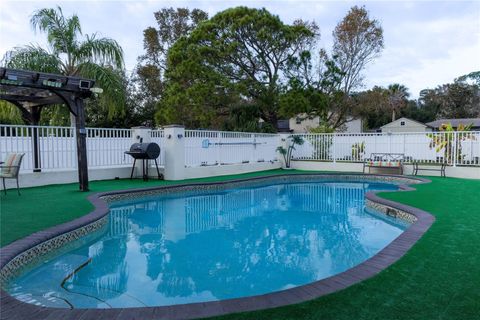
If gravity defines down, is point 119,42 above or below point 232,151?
above

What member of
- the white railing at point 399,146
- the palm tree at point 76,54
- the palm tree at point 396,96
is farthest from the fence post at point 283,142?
the palm tree at point 396,96

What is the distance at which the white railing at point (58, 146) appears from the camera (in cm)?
891

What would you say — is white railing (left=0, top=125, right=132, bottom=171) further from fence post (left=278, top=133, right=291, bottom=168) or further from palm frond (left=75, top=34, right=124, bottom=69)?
fence post (left=278, top=133, right=291, bottom=168)

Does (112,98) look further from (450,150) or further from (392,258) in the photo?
(450,150)

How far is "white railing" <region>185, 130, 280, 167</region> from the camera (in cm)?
1235

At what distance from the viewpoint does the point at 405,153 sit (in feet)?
47.2

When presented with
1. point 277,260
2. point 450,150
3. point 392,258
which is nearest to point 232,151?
point 450,150

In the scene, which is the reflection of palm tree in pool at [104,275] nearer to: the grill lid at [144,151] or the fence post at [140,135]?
the grill lid at [144,151]

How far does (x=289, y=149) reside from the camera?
667 inches

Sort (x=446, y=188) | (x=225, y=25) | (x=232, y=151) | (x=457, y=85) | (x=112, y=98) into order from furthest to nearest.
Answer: (x=457, y=85), (x=225, y=25), (x=232, y=151), (x=112, y=98), (x=446, y=188)

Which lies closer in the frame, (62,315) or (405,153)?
(62,315)

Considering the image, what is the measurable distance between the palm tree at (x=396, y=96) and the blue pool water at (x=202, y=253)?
35.1 metres

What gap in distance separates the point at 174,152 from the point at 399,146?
9594 mm

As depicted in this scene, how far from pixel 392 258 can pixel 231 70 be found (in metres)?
17.9
